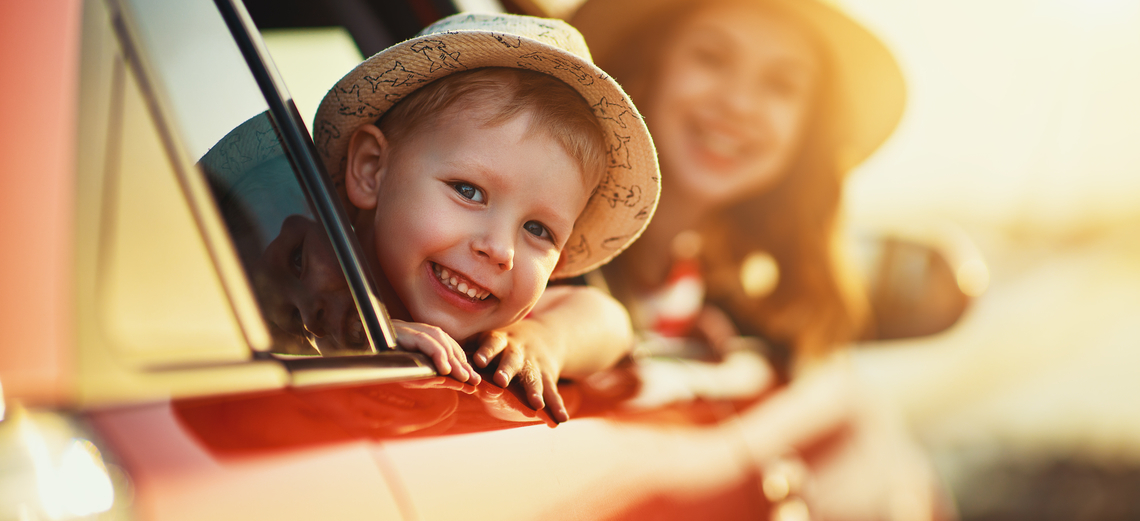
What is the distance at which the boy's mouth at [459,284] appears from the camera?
1180 millimetres

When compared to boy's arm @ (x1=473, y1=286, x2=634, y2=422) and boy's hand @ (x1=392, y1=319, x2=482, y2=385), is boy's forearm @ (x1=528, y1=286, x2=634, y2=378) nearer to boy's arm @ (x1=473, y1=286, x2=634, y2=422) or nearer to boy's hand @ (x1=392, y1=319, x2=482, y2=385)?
boy's arm @ (x1=473, y1=286, x2=634, y2=422)

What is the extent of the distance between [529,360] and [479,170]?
0.34m

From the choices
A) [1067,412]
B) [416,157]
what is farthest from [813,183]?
[1067,412]

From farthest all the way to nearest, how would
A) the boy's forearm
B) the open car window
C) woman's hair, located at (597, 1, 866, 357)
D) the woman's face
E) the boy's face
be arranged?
woman's hair, located at (597, 1, 866, 357) < the woman's face < the boy's forearm < the boy's face < the open car window

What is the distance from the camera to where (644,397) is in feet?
5.46

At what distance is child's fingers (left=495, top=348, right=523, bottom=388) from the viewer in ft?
3.73

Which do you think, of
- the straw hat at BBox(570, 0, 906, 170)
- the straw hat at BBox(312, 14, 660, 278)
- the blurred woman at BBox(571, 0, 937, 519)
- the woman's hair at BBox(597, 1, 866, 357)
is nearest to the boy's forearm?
the straw hat at BBox(312, 14, 660, 278)

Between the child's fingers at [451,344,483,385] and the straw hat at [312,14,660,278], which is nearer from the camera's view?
the child's fingers at [451,344,483,385]

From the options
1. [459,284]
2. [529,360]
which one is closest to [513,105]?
[459,284]

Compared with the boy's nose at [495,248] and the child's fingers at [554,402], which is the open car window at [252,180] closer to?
the boy's nose at [495,248]

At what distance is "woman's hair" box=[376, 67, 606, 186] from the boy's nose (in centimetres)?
21

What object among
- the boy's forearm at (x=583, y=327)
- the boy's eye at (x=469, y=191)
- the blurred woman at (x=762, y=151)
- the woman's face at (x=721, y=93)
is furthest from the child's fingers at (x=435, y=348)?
the woman's face at (x=721, y=93)

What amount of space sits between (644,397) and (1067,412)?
1392 centimetres

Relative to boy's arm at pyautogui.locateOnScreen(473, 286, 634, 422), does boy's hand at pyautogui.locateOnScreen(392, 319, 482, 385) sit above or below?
above
